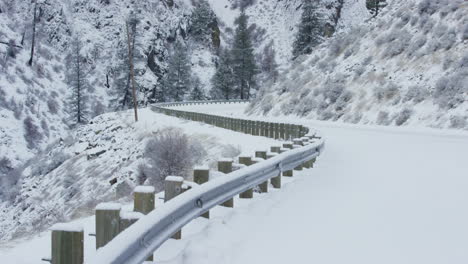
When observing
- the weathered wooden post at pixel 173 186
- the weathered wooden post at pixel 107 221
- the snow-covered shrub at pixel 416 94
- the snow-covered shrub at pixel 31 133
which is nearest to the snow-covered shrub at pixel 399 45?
the snow-covered shrub at pixel 416 94

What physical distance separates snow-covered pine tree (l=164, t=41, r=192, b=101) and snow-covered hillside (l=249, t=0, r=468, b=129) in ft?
102

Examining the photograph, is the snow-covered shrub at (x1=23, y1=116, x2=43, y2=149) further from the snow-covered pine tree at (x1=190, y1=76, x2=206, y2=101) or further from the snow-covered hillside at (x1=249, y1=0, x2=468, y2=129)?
the snow-covered pine tree at (x1=190, y1=76, x2=206, y2=101)

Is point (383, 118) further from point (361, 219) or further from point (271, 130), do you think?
point (361, 219)

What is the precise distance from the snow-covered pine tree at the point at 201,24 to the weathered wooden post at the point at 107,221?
9237cm

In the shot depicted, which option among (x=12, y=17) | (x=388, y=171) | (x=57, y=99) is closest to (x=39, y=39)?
(x=12, y=17)

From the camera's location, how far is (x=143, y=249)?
365 cm

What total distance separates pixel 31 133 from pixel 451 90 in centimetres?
4255

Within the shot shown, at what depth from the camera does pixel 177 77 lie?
8050 cm

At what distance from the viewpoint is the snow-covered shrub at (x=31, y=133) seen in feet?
180

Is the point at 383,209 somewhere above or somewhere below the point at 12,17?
below

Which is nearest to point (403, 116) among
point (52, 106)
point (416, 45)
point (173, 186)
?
point (416, 45)

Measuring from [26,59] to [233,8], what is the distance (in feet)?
173

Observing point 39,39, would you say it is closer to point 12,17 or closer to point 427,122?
point 12,17

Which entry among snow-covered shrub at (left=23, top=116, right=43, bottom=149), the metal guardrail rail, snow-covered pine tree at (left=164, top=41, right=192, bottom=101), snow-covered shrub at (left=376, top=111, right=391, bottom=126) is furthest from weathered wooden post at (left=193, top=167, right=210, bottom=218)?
snow-covered pine tree at (left=164, top=41, right=192, bottom=101)
